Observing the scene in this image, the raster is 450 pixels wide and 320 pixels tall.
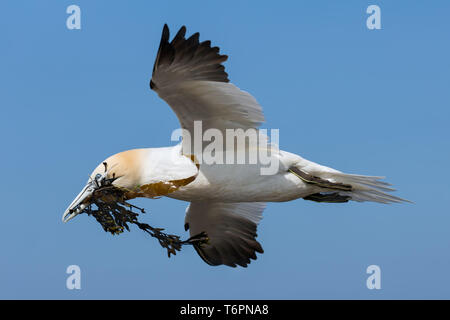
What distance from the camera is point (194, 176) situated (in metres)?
7.94

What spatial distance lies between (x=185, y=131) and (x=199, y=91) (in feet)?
1.92

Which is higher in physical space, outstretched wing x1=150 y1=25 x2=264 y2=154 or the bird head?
outstretched wing x1=150 y1=25 x2=264 y2=154

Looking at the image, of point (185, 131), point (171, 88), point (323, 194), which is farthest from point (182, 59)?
point (323, 194)

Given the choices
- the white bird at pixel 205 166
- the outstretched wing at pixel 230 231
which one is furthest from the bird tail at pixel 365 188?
the outstretched wing at pixel 230 231

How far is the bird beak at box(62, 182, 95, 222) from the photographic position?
25.9 ft

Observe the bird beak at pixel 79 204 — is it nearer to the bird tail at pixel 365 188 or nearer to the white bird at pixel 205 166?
the white bird at pixel 205 166

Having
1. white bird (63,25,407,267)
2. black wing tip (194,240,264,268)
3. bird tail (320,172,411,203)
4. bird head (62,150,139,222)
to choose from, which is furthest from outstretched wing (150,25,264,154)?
black wing tip (194,240,264,268)

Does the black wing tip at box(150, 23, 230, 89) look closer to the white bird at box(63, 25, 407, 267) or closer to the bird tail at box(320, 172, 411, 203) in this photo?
the white bird at box(63, 25, 407, 267)

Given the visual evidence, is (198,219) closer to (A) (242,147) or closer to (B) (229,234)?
(B) (229,234)

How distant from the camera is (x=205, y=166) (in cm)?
800

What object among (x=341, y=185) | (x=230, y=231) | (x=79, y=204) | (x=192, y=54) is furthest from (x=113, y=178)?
(x=341, y=185)

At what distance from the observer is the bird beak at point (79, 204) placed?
7.88 m

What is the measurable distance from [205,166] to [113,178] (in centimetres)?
107

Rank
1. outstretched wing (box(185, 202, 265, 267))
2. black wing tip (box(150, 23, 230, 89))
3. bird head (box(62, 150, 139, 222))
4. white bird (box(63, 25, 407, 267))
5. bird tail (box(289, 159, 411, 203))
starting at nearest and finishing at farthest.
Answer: black wing tip (box(150, 23, 230, 89)), white bird (box(63, 25, 407, 267)), bird head (box(62, 150, 139, 222)), bird tail (box(289, 159, 411, 203)), outstretched wing (box(185, 202, 265, 267))
